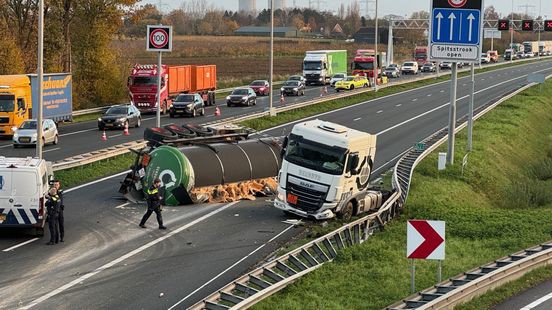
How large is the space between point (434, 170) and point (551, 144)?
23912 mm

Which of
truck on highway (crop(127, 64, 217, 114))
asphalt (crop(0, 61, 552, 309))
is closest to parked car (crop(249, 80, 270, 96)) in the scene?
truck on highway (crop(127, 64, 217, 114))

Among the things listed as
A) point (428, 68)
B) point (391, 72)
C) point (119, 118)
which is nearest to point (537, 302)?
point (119, 118)

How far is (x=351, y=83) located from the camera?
284 feet

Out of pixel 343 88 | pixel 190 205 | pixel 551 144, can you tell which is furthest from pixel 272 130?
pixel 343 88

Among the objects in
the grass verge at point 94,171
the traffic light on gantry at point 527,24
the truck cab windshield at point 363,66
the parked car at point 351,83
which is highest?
the traffic light on gantry at point 527,24

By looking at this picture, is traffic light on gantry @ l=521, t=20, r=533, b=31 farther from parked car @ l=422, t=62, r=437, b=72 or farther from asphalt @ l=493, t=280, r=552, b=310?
asphalt @ l=493, t=280, r=552, b=310

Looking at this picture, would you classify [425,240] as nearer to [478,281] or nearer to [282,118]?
[478,281]

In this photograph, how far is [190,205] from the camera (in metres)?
29.2

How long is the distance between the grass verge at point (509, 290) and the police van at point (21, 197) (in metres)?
11.6

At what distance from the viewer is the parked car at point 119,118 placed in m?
53.4

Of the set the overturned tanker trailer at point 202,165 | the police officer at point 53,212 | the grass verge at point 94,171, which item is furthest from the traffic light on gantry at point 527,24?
the police officer at point 53,212

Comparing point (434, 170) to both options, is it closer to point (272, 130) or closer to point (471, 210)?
point (471, 210)

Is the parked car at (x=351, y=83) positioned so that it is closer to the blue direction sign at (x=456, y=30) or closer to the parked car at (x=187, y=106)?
the parked car at (x=187, y=106)

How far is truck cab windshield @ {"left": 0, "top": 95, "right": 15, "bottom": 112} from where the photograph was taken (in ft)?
161
